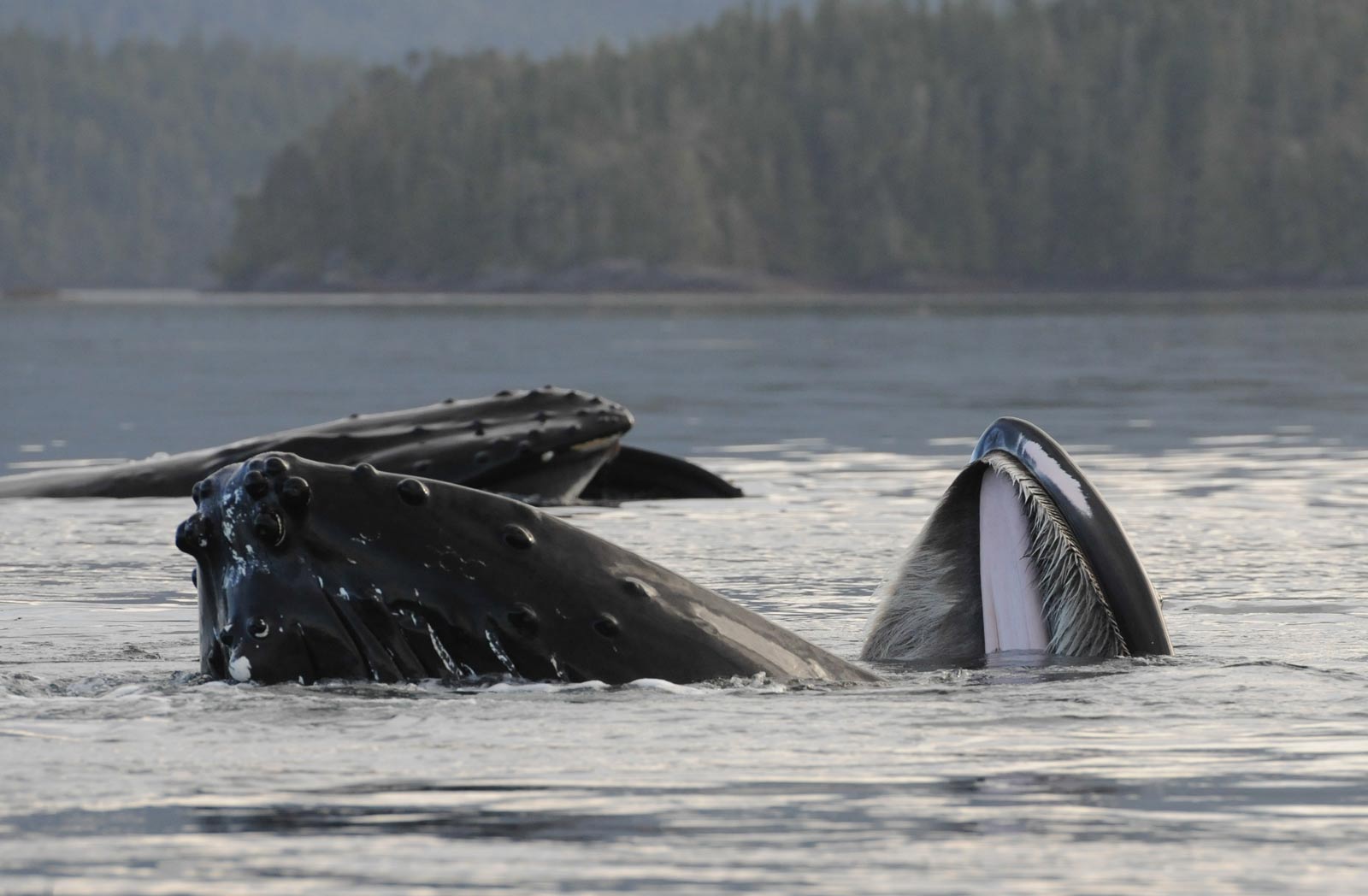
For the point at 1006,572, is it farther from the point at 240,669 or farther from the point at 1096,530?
the point at 240,669

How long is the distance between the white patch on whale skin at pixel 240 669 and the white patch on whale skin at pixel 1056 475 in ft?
6.38

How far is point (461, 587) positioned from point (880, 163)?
586ft

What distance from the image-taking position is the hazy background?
170 metres

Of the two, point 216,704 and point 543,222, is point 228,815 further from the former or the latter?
point 543,222

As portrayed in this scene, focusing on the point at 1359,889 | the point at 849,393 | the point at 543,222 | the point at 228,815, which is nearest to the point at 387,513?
the point at 228,815

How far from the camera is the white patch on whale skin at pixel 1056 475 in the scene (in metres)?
5.87

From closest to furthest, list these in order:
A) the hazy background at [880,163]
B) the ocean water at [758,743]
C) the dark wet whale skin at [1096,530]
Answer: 1. the ocean water at [758,743]
2. the dark wet whale skin at [1096,530]
3. the hazy background at [880,163]

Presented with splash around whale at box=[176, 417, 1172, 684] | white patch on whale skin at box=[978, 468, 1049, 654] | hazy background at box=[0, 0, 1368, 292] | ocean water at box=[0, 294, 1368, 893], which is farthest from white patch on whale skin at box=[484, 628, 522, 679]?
hazy background at box=[0, 0, 1368, 292]

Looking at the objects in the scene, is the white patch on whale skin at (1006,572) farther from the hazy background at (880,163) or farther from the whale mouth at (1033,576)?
the hazy background at (880,163)

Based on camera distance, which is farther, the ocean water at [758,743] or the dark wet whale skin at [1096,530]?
the dark wet whale skin at [1096,530]

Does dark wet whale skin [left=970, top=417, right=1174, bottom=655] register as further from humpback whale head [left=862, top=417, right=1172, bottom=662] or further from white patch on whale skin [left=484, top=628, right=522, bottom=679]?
white patch on whale skin [left=484, top=628, right=522, bottom=679]

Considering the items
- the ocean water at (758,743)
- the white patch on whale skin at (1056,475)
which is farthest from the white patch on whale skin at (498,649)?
the white patch on whale skin at (1056,475)

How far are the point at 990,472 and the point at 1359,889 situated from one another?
80.2 inches

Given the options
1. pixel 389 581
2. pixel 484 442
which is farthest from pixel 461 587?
pixel 484 442
